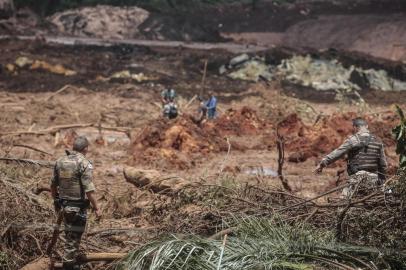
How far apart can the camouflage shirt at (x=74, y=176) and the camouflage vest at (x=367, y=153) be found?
3.06 m

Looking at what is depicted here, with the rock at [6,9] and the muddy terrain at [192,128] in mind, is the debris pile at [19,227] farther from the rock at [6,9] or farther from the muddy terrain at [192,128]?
the rock at [6,9]

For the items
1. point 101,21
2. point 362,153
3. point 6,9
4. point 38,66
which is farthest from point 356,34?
point 362,153

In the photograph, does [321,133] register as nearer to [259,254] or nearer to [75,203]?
[75,203]

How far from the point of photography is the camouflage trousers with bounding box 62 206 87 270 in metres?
6.48

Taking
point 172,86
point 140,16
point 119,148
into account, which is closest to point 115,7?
point 140,16

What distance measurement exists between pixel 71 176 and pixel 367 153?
10.9ft

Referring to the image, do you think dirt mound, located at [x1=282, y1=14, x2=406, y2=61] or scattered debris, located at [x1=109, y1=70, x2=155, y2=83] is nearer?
scattered debris, located at [x1=109, y1=70, x2=155, y2=83]

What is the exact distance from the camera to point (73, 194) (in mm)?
6574

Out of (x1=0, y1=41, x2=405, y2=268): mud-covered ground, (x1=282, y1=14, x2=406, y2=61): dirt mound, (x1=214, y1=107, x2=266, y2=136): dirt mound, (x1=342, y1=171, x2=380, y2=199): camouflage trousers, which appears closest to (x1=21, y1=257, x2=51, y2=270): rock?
(x1=0, y1=41, x2=405, y2=268): mud-covered ground

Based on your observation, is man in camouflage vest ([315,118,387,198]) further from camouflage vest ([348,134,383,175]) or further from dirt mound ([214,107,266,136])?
dirt mound ([214,107,266,136])

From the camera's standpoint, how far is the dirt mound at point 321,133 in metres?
14.6

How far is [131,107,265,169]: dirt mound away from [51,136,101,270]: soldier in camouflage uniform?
6630 millimetres

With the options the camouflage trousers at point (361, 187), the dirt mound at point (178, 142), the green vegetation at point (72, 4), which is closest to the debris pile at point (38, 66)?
the dirt mound at point (178, 142)

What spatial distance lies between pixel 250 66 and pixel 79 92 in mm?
8504
